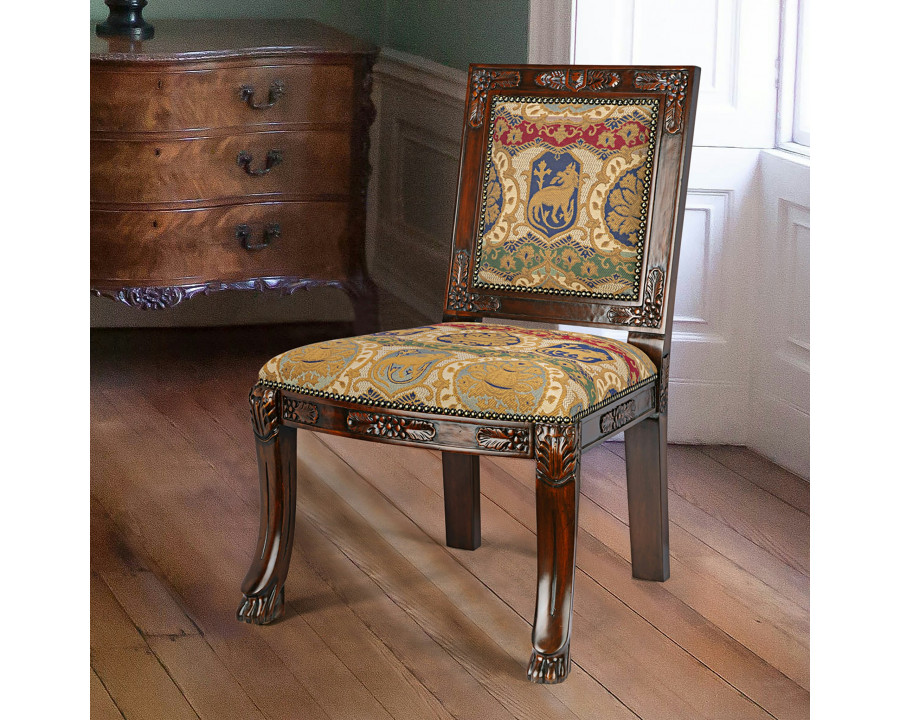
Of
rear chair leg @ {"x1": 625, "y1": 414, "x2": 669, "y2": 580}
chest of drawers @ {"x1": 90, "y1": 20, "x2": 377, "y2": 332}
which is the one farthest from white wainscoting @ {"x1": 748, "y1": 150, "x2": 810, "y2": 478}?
chest of drawers @ {"x1": 90, "y1": 20, "x2": 377, "y2": 332}

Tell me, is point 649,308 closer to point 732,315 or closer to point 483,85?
point 483,85

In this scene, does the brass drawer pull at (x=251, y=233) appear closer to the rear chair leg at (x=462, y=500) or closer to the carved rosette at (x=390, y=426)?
the rear chair leg at (x=462, y=500)

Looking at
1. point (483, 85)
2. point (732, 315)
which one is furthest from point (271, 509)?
point (732, 315)

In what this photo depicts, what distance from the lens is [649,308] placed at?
76.2 inches

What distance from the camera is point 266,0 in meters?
3.91

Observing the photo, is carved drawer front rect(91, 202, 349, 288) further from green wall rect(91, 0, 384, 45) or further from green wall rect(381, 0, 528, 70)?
green wall rect(91, 0, 384, 45)

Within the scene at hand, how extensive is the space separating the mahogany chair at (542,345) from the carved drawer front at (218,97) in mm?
1380

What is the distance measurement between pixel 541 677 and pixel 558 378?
46 cm

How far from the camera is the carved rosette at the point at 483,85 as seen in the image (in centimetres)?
204

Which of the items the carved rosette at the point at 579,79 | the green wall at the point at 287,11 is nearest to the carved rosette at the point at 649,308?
the carved rosette at the point at 579,79

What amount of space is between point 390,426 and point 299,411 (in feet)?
0.57
